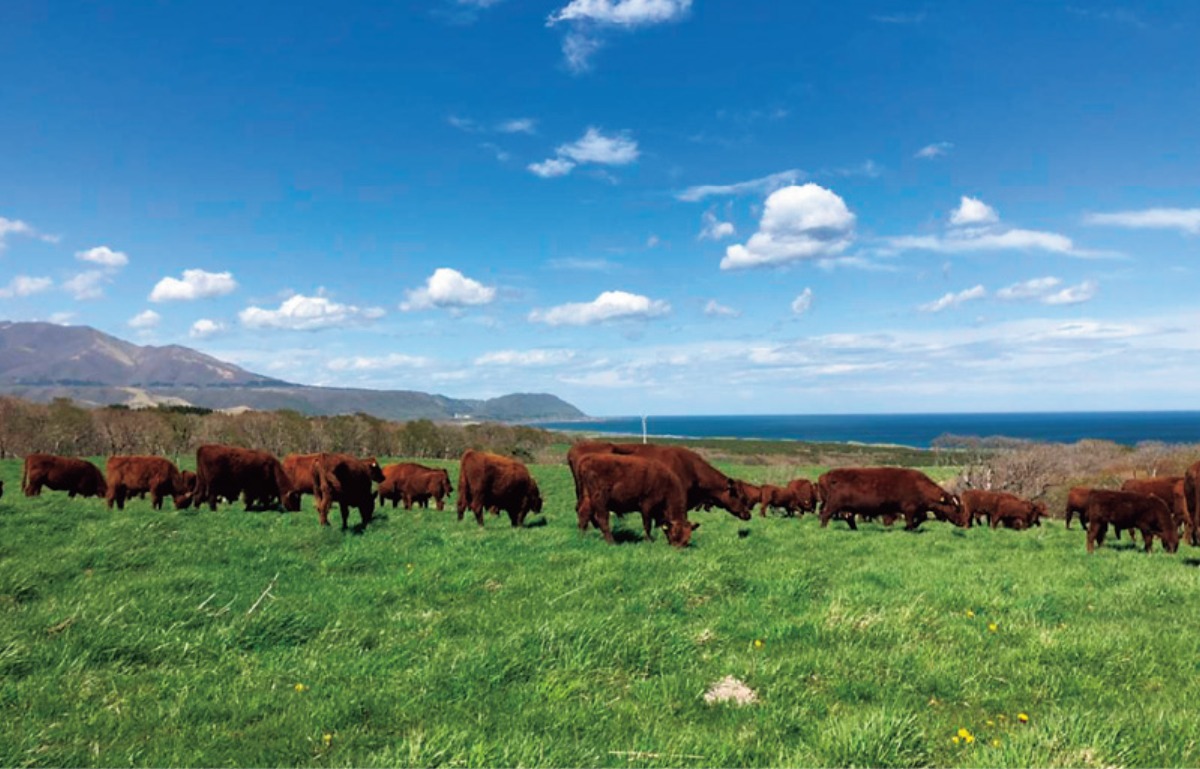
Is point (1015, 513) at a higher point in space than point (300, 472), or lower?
lower

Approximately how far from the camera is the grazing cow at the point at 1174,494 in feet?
61.3

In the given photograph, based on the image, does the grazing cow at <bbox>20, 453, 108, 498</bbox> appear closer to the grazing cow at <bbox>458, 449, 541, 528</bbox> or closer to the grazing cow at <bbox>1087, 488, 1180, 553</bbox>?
the grazing cow at <bbox>458, 449, 541, 528</bbox>

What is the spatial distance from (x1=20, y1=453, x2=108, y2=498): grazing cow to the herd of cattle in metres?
0.04

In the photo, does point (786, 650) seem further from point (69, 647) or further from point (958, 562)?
point (958, 562)

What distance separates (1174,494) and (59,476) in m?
38.7

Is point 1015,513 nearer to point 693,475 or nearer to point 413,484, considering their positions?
point 693,475

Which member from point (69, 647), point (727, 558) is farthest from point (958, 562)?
point (69, 647)

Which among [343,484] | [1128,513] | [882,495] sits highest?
[343,484]

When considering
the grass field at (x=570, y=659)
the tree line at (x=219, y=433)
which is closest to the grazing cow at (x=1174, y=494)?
the grass field at (x=570, y=659)

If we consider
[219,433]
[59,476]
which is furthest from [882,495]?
[219,433]

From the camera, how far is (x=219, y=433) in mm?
80000

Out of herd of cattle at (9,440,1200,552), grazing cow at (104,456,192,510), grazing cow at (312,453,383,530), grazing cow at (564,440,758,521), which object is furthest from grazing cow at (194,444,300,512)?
grazing cow at (564,440,758,521)

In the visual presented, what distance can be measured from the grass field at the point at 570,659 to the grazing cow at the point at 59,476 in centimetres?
1524

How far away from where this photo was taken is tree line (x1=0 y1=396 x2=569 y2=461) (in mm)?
69188
